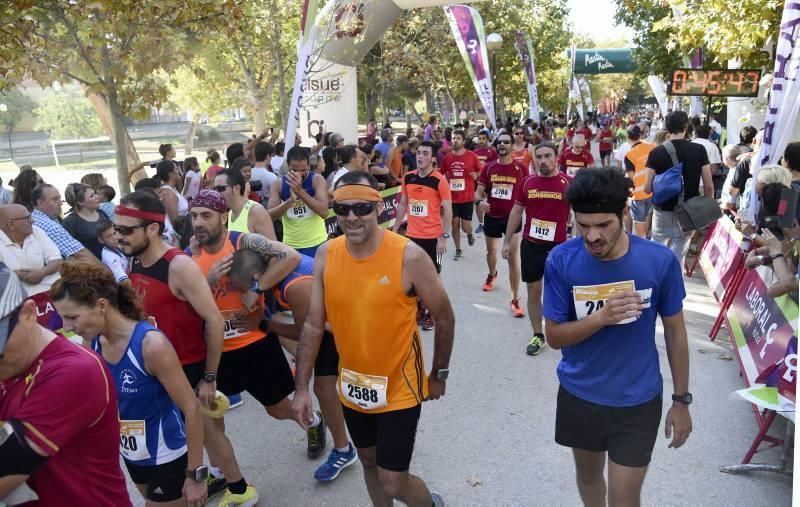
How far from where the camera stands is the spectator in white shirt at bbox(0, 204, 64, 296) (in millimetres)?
4980

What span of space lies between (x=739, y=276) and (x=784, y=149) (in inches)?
49.8

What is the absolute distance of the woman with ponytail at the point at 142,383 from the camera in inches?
98.3

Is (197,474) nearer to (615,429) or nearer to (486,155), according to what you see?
(615,429)

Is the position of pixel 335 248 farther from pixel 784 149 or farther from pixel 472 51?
pixel 472 51

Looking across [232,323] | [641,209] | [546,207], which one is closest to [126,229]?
[232,323]

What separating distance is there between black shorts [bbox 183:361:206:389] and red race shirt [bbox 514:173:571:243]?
362 cm

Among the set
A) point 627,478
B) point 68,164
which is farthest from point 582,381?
point 68,164

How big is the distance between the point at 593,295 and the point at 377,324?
969 mm

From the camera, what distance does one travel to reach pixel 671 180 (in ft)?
23.5

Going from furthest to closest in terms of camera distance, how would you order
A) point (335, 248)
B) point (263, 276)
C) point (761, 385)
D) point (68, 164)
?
point (68, 164) < point (761, 385) < point (263, 276) < point (335, 248)

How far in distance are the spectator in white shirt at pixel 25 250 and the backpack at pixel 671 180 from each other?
20.1 feet

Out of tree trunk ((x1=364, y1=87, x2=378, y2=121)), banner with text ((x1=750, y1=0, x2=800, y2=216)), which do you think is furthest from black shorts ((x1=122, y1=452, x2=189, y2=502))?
tree trunk ((x1=364, y1=87, x2=378, y2=121))

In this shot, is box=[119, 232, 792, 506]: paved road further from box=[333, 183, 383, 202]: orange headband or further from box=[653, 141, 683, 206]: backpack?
box=[333, 183, 383, 202]: orange headband

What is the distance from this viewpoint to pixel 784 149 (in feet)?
19.2
